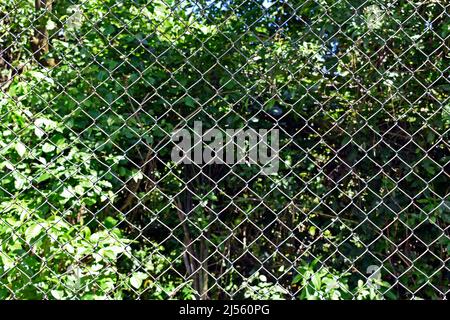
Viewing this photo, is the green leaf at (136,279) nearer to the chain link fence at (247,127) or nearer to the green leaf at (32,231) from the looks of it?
the chain link fence at (247,127)

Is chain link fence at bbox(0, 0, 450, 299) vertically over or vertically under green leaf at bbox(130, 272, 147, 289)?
over

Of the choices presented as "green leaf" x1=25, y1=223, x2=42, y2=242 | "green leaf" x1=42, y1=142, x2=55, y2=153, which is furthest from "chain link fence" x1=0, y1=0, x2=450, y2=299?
"green leaf" x1=25, y1=223, x2=42, y2=242

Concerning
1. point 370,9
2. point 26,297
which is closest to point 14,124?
point 26,297

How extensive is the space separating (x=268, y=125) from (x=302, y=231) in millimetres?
502

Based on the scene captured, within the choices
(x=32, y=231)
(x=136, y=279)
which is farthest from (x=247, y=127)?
(x=32, y=231)

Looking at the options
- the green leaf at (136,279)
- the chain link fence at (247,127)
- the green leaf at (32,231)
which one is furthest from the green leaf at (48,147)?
the green leaf at (136,279)

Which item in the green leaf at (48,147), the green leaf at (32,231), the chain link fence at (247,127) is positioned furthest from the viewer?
the chain link fence at (247,127)

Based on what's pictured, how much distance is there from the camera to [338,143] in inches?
120

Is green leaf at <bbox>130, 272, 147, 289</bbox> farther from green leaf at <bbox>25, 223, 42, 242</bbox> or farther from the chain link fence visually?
green leaf at <bbox>25, 223, 42, 242</bbox>

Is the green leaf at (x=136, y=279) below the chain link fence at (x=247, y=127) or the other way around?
below
